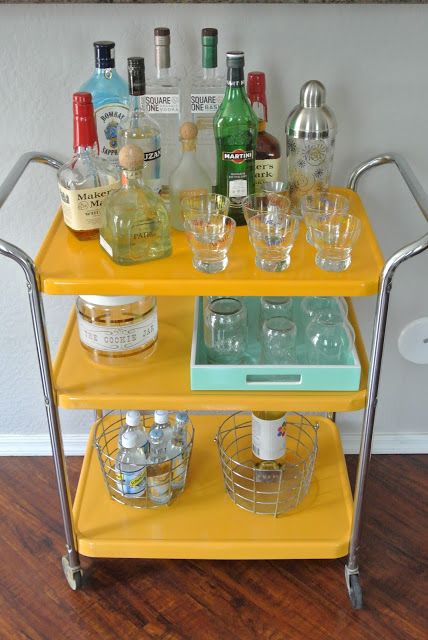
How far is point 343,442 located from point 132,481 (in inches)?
25.3

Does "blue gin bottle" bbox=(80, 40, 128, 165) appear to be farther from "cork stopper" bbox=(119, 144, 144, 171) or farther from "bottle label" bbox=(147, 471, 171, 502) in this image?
"bottle label" bbox=(147, 471, 171, 502)

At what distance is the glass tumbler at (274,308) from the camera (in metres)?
1.72

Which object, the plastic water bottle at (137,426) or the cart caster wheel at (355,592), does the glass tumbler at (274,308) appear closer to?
the plastic water bottle at (137,426)

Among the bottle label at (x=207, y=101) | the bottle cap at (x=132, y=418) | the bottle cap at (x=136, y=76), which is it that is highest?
the bottle cap at (x=136, y=76)

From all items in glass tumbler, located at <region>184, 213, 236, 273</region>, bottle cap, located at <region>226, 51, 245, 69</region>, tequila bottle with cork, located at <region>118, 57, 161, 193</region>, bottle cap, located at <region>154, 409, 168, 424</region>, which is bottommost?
bottle cap, located at <region>154, 409, 168, 424</region>

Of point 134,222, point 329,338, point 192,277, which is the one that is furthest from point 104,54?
point 329,338

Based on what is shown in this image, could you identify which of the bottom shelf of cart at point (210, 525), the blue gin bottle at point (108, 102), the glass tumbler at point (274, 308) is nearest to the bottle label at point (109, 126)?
the blue gin bottle at point (108, 102)

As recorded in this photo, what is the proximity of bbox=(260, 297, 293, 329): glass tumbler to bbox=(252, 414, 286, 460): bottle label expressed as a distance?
0.76 ft

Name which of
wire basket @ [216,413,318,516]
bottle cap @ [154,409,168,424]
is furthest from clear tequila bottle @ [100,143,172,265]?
wire basket @ [216,413,318,516]

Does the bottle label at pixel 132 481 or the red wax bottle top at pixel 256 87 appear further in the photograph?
the bottle label at pixel 132 481

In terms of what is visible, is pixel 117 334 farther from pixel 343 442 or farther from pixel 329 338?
pixel 343 442

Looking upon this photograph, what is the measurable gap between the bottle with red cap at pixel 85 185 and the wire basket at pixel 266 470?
2.04 ft

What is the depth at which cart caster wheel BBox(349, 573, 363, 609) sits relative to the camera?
1.75 m

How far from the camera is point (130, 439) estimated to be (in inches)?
68.6
